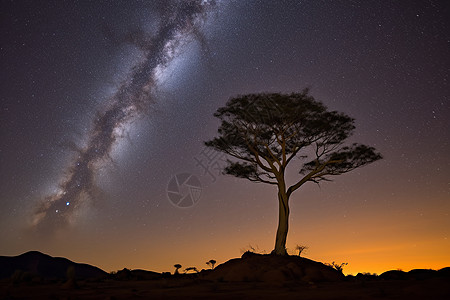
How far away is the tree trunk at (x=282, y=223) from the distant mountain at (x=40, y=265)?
41.9 m

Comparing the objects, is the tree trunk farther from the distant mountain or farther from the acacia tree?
the distant mountain

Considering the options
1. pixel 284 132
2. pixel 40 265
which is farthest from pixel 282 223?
pixel 40 265

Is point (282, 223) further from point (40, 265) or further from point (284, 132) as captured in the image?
point (40, 265)

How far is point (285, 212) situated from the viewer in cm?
2147

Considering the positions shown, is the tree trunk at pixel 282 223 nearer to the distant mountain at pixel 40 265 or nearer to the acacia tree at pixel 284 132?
the acacia tree at pixel 284 132

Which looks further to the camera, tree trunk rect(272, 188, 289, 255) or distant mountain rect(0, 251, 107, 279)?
distant mountain rect(0, 251, 107, 279)

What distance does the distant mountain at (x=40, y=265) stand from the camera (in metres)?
56.4

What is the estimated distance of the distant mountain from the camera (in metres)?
56.4

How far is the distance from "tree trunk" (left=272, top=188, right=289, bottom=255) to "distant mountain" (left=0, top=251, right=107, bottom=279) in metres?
41.9

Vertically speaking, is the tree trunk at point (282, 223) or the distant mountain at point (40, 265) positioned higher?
the distant mountain at point (40, 265)

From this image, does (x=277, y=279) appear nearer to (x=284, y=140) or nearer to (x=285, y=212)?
(x=285, y=212)

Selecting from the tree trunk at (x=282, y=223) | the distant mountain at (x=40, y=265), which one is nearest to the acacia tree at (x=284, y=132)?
the tree trunk at (x=282, y=223)

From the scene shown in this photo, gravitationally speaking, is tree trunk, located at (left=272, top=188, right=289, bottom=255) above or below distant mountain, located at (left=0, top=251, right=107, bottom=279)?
below

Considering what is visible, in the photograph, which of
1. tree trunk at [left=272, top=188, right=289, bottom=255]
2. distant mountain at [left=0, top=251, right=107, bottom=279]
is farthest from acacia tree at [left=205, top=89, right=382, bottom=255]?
distant mountain at [left=0, top=251, right=107, bottom=279]
